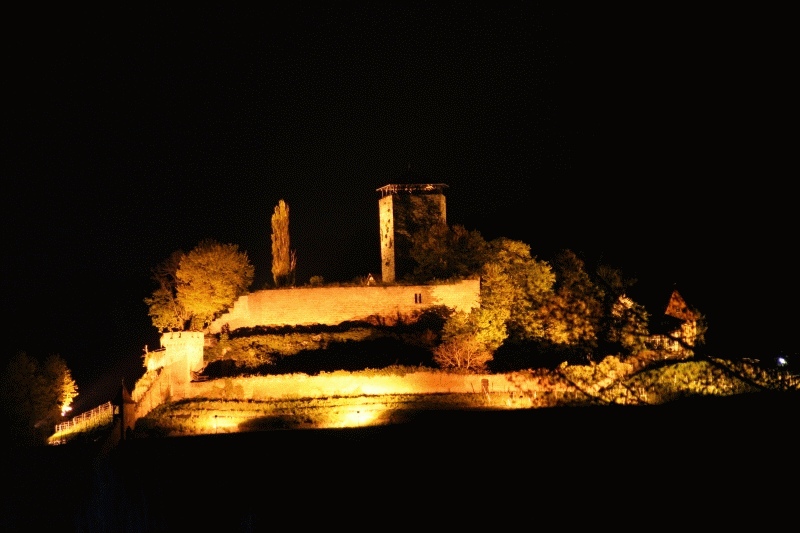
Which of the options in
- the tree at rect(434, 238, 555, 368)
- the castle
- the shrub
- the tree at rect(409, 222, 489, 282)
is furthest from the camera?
the tree at rect(409, 222, 489, 282)

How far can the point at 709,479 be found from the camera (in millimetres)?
13141

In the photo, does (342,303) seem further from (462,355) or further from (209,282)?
(462,355)

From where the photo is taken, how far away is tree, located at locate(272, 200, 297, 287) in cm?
4034

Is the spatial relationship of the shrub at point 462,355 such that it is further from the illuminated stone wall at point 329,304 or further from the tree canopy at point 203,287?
the tree canopy at point 203,287

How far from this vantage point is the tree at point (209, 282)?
36.4m

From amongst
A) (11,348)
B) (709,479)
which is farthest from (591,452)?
(11,348)

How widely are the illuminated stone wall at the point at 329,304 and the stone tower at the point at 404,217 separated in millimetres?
5896

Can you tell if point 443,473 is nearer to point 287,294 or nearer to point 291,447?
point 291,447

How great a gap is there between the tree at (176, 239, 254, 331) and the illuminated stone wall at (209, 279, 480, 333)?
0.82 meters

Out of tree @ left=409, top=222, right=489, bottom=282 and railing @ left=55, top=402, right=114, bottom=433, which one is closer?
railing @ left=55, top=402, right=114, bottom=433

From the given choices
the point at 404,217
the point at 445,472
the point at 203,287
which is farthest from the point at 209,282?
the point at 445,472

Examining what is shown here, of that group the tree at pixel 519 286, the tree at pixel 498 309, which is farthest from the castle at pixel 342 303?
the tree at pixel 519 286

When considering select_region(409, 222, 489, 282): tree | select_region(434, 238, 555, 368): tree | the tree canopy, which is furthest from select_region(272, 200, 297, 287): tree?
select_region(434, 238, 555, 368): tree

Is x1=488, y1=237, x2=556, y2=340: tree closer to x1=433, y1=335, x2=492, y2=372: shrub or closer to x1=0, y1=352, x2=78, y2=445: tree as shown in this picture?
x1=433, y1=335, x2=492, y2=372: shrub
